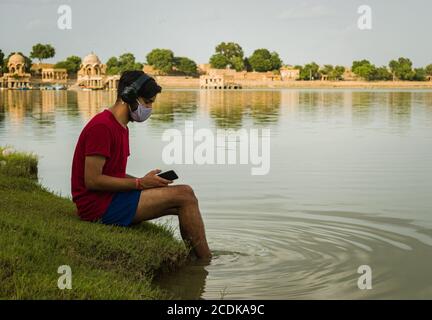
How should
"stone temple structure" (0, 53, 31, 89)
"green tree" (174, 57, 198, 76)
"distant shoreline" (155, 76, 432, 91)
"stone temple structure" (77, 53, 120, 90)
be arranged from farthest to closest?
1. "green tree" (174, 57, 198, 76)
2. "distant shoreline" (155, 76, 432, 91)
3. "stone temple structure" (0, 53, 31, 89)
4. "stone temple structure" (77, 53, 120, 90)

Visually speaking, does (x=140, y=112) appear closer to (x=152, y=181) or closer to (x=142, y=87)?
(x=142, y=87)

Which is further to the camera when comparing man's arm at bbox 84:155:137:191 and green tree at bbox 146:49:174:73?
green tree at bbox 146:49:174:73

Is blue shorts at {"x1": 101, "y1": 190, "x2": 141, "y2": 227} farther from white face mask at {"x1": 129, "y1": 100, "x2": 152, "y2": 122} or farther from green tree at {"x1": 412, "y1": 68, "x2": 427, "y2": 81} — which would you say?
green tree at {"x1": 412, "y1": 68, "x2": 427, "y2": 81}

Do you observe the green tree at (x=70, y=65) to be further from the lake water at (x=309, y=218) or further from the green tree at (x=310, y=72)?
the lake water at (x=309, y=218)

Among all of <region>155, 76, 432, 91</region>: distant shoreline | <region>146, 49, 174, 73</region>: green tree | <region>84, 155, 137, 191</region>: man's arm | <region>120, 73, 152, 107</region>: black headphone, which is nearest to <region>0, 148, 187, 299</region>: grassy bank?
<region>84, 155, 137, 191</region>: man's arm

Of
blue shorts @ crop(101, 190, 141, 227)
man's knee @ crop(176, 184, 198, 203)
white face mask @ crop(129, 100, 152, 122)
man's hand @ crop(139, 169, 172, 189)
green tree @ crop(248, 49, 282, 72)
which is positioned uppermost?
green tree @ crop(248, 49, 282, 72)

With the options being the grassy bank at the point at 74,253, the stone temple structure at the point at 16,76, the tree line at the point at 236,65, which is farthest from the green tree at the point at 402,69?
the grassy bank at the point at 74,253

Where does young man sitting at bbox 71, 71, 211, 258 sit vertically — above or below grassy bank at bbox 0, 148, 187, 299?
above

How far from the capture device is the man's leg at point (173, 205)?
5.56 meters

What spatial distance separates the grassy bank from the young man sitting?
7.4 inches

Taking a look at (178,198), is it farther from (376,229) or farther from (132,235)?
(376,229)

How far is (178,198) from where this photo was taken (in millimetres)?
5590

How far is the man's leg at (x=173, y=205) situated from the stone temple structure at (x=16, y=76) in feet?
380

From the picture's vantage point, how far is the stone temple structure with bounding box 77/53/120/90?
368ft
